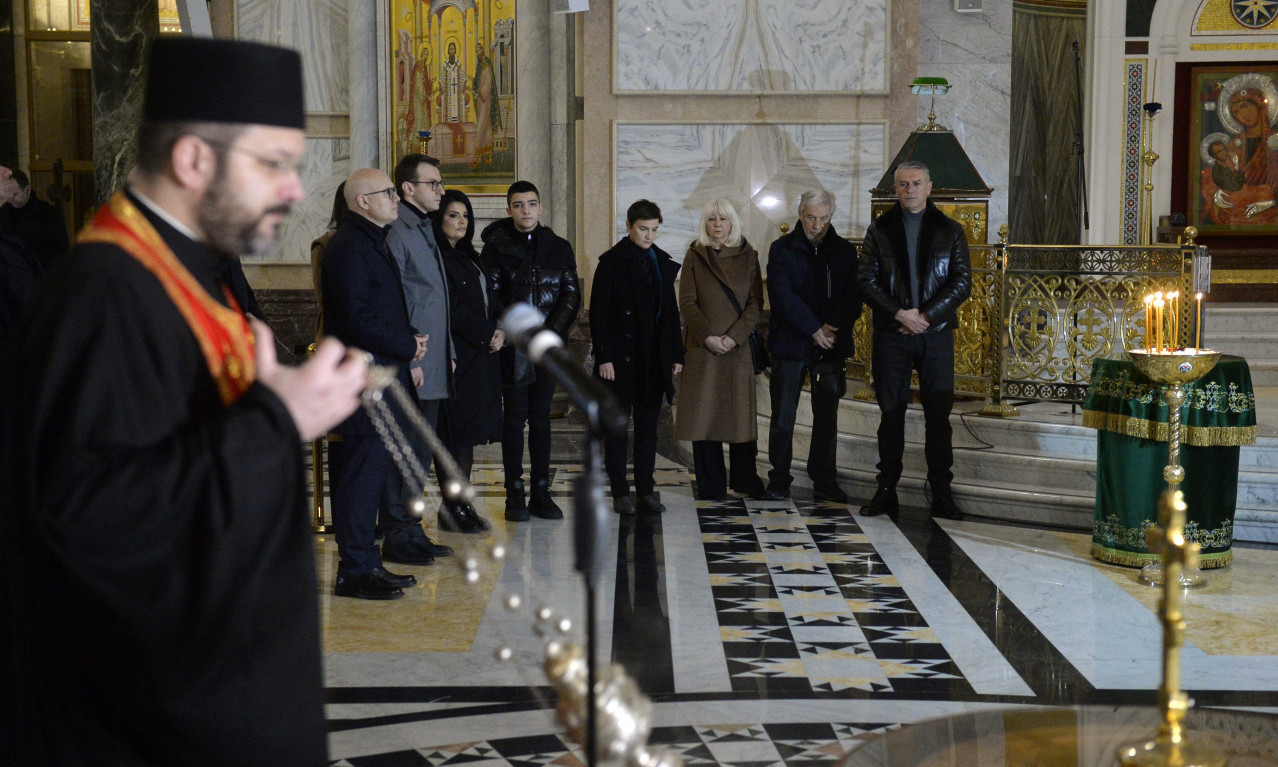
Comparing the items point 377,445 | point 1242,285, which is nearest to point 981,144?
point 1242,285

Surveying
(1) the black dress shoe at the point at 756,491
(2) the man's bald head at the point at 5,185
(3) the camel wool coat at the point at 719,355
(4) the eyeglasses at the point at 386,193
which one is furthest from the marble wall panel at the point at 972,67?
(2) the man's bald head at the point at 5,185

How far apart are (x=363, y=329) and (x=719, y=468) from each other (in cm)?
287

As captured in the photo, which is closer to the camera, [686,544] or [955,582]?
[955,582]

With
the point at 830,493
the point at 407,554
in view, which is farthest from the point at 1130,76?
the point at 407,554

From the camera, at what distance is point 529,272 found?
6.44m

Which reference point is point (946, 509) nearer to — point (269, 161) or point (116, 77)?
point (269, 161)

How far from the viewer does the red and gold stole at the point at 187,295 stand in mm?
1726

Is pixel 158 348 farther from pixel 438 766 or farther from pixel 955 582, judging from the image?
pixel 955 582

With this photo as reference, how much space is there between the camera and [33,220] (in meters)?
8.72

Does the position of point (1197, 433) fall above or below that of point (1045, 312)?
below

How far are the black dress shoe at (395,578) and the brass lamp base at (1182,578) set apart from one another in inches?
119

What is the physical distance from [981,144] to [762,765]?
26.6ft

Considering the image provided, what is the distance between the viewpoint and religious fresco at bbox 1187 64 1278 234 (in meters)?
12.8

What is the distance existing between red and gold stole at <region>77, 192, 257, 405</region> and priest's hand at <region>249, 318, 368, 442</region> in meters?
0.09
